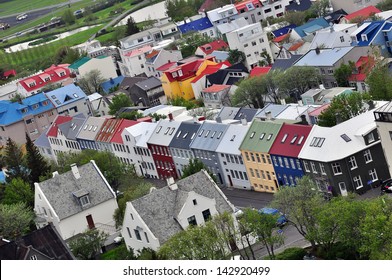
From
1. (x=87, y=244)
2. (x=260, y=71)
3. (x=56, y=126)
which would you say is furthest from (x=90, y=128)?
(x=87, y=244)

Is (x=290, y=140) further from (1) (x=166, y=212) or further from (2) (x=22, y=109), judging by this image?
(2) (x=22, y=109)

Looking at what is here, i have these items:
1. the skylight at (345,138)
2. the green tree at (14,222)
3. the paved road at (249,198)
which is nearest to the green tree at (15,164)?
the green tree at (14,222)

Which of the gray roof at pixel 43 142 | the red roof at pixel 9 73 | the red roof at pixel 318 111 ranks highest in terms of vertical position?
the red roof at pixel 318 111

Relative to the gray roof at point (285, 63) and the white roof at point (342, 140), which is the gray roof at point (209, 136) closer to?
the white roof at point (342, 140)

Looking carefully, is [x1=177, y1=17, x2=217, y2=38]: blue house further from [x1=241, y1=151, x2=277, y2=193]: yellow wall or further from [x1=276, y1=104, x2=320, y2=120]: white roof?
[x1=241, y1=151, x2=277, y2=193]: yellow wall

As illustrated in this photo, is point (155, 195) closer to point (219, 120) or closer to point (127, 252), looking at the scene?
point (127, 252)

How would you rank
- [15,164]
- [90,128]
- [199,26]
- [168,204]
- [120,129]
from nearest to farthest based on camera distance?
[168,204] < [15,164] < [120,129] < [90,128] < [199,26]
